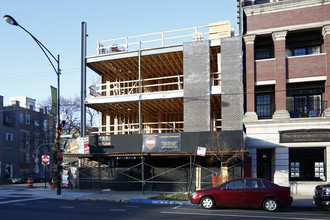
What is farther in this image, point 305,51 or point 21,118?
point 21,118

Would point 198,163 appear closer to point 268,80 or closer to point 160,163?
point 160,163

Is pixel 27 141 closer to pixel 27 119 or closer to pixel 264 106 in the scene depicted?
pixel 27 119

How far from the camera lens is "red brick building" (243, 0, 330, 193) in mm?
21312

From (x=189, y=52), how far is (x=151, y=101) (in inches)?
180

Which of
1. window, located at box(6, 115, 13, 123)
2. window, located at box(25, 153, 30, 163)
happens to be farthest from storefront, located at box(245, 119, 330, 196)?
window, located at box(25, 153, 30, 163)

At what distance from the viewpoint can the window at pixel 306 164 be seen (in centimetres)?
2136

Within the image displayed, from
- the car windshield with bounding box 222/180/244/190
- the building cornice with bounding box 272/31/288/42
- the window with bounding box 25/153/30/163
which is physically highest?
the building cornice with bounding box 272/31/288/42

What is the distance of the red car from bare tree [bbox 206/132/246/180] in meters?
4.49

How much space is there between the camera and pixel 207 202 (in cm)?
1497

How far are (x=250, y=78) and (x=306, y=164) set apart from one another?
6587 millimetres

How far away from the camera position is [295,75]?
2217 cm

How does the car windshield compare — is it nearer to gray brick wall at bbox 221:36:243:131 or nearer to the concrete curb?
the concrete curb

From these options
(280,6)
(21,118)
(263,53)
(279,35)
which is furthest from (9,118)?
(280,6)

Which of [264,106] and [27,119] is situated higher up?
[264,106]
